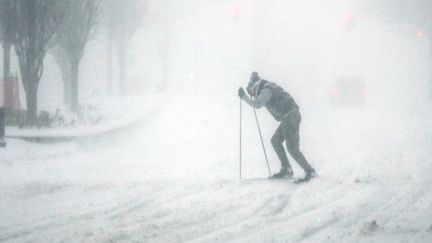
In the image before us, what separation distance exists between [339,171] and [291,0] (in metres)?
Answer: 55.3

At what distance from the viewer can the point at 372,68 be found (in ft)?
191

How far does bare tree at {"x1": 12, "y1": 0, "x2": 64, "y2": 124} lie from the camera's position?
13867mm

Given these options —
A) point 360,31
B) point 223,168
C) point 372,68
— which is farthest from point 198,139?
point 360,31

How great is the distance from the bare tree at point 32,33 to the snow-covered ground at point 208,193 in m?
2.87

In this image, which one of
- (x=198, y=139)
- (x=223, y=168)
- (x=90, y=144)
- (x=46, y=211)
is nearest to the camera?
(x=46, y=211)

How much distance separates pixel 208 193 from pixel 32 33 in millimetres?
9465

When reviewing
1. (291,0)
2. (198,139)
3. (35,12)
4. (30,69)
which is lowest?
(198,139)

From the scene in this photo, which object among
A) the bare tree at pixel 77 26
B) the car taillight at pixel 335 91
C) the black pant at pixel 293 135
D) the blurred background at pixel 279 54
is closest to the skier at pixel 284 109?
the black pant at pixel 293 135

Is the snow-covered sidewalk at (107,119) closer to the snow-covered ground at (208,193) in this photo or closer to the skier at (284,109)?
the snow-covered ground at (208,193)

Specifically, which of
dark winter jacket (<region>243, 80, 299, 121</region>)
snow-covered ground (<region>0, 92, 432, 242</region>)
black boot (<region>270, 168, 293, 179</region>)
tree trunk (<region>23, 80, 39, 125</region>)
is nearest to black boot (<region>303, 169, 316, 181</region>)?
snow-covered ground (<region>0, 92, 432, 242</region>)

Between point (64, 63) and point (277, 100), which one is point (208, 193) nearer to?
point (277, 100)

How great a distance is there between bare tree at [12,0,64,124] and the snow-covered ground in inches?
113

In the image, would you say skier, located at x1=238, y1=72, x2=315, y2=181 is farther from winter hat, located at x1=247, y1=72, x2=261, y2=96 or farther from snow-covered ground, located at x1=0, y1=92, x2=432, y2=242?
snow-covered ground, located at x1=0, y1=92, x2=432, y2=242

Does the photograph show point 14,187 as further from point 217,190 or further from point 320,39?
point 320,39
